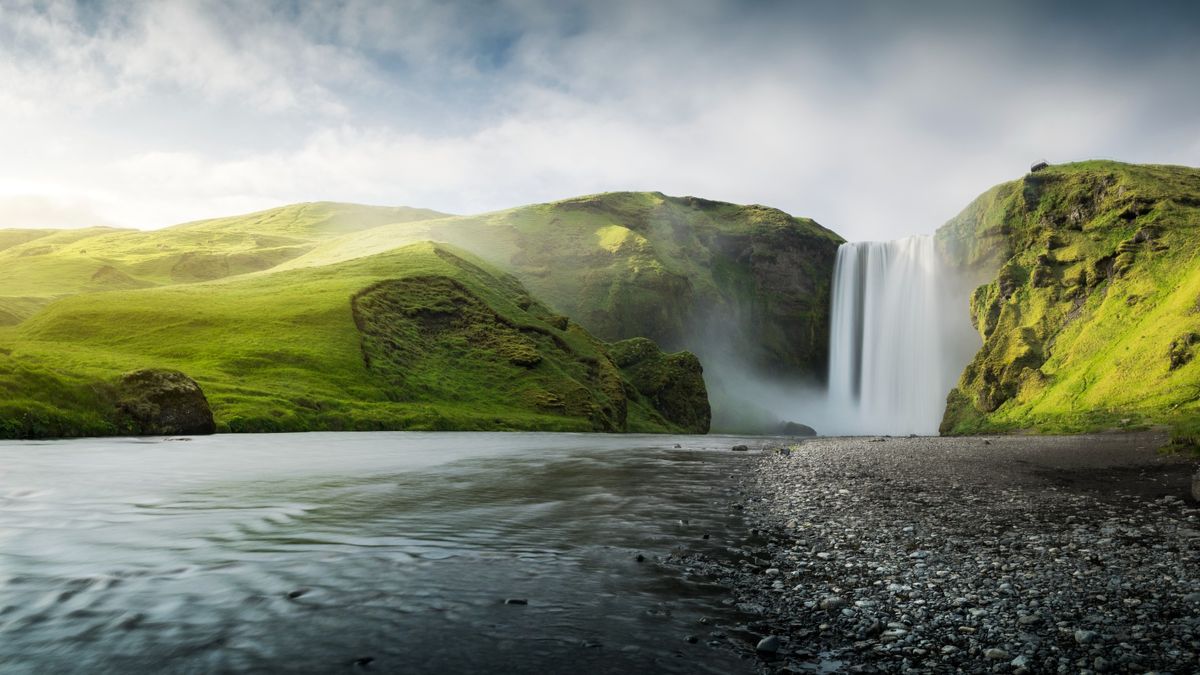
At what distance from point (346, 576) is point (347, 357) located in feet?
246

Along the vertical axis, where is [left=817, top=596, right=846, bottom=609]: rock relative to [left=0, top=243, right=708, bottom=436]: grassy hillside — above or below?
below

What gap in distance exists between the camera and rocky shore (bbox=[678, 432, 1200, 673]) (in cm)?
689

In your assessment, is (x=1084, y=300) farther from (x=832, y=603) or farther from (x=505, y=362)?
(x=832, y=603)

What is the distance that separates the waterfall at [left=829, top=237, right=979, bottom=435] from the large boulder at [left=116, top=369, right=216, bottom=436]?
133724 mm

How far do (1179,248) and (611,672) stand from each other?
116 m

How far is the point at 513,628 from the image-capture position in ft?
26.2

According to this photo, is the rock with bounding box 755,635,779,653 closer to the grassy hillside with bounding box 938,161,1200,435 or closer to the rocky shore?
the rocky shore

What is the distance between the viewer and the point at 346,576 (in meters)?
10.3

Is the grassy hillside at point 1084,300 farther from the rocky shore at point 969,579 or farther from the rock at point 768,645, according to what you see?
the rock at point 768,645

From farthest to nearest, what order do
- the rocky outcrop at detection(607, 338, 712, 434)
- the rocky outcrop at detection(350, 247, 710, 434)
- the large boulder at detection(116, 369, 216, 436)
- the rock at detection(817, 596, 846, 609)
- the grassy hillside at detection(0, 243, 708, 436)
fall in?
the rocky outcrop at detection(607, 338, 712, 434) < the rocky outcrop at detection(350, 247, 710, 434) < the grassy hillside at detection(0, 243, 708, 436) < the large boulder at detection(116, 369, 216, 436) < the rock at detection(817, 596, 846, 609)

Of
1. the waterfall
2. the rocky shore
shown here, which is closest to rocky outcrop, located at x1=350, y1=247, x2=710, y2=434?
the waterfall

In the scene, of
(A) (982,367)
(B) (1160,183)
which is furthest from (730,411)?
(B) (1160,183)

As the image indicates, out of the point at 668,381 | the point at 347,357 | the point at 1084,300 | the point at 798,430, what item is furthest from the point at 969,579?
the point at 798,430

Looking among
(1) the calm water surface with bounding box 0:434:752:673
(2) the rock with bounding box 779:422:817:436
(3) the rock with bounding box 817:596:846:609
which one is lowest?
(2) the rock with bounding box 779:422:817:436
